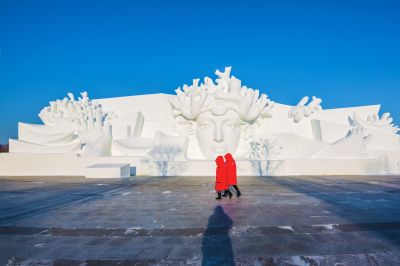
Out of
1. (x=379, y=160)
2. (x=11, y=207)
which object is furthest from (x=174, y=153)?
(x=379, y=160)

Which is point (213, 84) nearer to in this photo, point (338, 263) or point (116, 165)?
point (116, 165)

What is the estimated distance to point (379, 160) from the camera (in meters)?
14.6

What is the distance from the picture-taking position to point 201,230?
4516 millimetres

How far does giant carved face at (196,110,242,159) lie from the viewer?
53.0 ft

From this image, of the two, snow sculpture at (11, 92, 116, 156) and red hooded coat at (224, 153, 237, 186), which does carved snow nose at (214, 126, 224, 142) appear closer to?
snow sculpture at (11, 92, 116, 156)

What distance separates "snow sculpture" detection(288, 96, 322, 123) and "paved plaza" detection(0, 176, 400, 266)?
10924mm

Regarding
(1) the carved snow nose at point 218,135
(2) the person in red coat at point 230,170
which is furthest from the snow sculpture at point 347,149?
(2) the person in red coat at point 230,170

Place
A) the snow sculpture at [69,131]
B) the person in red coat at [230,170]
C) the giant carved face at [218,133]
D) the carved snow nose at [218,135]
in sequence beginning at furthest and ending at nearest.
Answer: the giant carved face at [218,133], the carved snow nose at [218,135], the snow sculpture at [69,131], the person in red coat at [230,170]

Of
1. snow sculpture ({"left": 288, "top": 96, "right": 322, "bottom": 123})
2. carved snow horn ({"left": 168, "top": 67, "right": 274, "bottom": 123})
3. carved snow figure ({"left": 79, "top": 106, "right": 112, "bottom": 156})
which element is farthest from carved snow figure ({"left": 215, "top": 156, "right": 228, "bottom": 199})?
snow sculpture ({"left": 288, "top": 96, "right": 322, "bottom": 123})

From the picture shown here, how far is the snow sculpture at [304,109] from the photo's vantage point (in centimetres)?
1805

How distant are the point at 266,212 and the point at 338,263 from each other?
8.40ft

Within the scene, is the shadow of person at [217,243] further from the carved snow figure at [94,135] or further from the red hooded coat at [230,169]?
the carved snow figure at [94,135]

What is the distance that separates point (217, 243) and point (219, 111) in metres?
12.5

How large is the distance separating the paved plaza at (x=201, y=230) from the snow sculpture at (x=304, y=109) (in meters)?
10.9
